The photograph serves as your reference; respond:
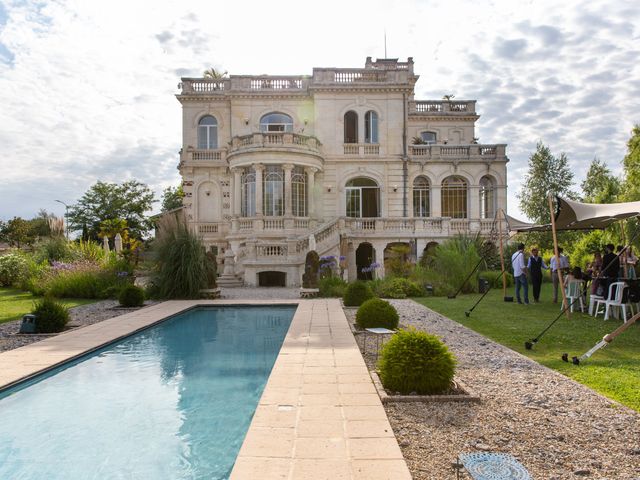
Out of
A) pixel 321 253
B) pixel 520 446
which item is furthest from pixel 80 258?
pixel 520 446

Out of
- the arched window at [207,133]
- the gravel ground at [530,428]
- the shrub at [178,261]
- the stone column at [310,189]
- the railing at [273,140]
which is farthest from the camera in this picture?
the arched window at [207,133]

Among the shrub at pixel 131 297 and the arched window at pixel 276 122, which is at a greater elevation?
the arched window at pixel 276 122

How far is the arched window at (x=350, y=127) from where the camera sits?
27.7m

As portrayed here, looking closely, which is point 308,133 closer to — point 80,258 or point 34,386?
point 80,258

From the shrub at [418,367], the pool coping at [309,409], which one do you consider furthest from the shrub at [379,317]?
the shrub at [418,367]

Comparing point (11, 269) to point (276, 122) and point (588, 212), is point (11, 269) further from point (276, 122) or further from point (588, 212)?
point (588, 212)

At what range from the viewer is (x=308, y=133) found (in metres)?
27.4

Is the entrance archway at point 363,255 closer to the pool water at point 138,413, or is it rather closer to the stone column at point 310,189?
the stone column at point 310,189

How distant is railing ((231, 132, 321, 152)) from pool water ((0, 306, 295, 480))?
1617 centimetres

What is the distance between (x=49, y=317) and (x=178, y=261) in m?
6.35

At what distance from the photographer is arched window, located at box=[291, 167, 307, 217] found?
24.8 meters

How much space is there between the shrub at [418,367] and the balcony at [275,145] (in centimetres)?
1937

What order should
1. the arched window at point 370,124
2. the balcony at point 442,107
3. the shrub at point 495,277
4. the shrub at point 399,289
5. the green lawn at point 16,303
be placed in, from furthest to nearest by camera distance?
the balcony at point 442,107 → the arched window at point 370,124 → the shrub at point 495,277 → the shrub at point 399,289 → the green lawn at point 16,303

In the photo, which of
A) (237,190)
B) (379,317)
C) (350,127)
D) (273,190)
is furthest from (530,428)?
(350,127)
